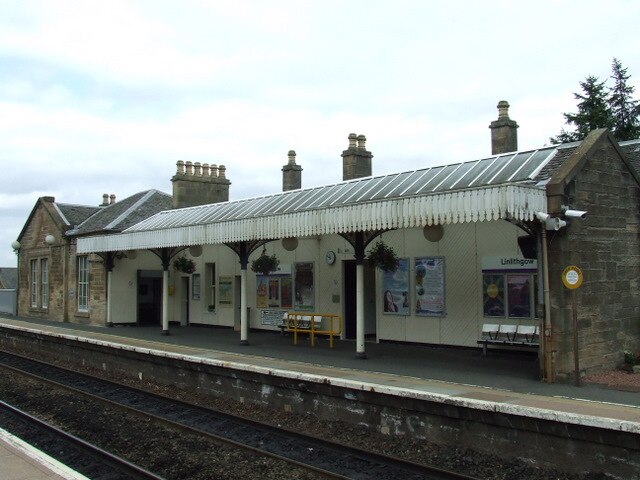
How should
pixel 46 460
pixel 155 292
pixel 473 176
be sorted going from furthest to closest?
pixel 155 292
pixel 473 176
pixel 46 460

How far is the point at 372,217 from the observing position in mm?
10891

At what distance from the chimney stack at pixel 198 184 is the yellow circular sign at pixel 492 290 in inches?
562

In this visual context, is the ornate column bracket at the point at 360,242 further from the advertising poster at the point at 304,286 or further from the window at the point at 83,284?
the window at the point at 83,284

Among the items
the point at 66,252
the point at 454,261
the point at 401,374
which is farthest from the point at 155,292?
the point at 401,374

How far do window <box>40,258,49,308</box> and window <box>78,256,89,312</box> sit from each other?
3.27 metres

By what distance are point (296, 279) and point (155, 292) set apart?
821 centimetres

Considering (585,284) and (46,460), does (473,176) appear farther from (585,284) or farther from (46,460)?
(46,460)

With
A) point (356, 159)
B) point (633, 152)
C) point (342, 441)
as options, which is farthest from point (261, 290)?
point (633, 152)

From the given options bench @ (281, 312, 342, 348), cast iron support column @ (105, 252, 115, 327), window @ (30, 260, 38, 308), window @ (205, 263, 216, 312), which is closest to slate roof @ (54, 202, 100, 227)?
window @ (30, 260, 38, 308)

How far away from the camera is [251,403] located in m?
10.2

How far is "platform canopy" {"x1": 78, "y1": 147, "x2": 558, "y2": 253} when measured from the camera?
29.9 feet

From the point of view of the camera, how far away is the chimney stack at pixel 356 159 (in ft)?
63.9

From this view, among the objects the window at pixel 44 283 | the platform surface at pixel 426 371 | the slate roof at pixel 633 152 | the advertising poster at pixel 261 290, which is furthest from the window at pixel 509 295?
the window at pixel 44 283

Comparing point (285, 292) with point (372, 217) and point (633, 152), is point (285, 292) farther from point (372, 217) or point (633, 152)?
point (633, 152)
